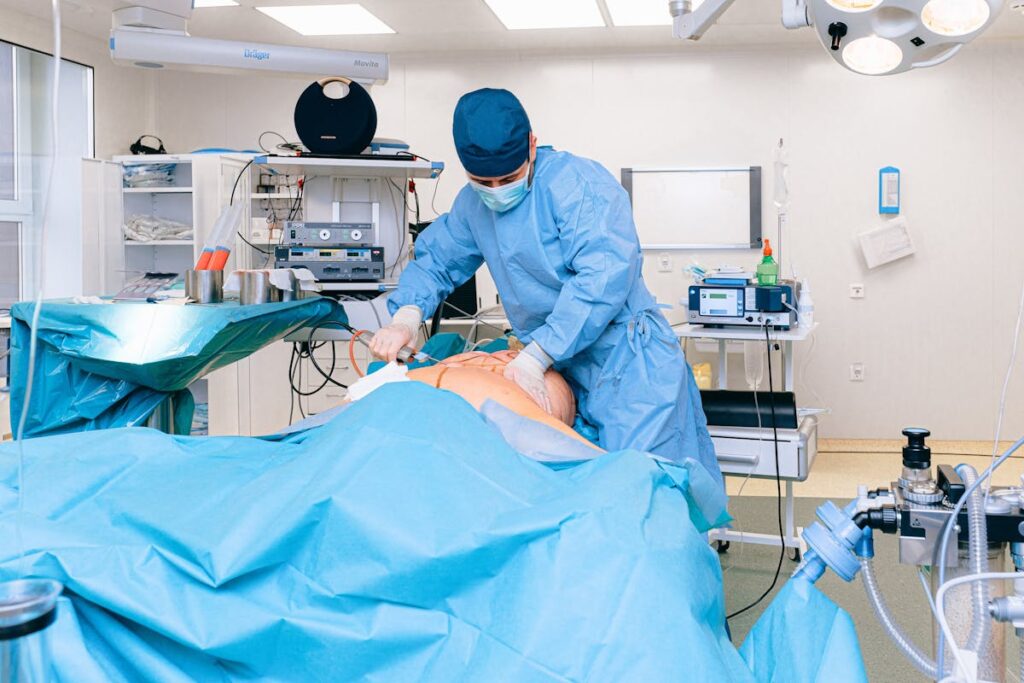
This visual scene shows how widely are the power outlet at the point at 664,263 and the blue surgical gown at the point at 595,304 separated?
3.25 meters

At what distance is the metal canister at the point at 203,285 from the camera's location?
2.43 metres

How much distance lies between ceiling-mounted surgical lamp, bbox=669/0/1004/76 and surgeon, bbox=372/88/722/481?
78 cm

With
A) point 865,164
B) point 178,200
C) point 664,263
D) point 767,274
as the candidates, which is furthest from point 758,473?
point 178,200

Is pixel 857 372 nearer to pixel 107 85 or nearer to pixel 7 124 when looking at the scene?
pixel 107 85

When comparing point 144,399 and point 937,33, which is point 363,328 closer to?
point 144,399

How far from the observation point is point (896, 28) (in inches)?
47.2

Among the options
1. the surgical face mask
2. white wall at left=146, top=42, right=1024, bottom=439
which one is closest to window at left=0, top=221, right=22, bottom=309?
white wall at left=146, top=42, right=1024, bottom=439

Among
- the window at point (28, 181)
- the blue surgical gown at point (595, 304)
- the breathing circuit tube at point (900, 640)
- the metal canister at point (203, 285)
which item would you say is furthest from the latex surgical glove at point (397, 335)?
the window at point (28, 181)

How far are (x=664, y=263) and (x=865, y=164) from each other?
1242mm

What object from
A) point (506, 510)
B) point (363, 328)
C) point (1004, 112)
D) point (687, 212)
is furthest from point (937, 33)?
point (1004, 112)

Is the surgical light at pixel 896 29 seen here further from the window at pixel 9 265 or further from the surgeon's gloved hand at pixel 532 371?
the window at pixel 9 265

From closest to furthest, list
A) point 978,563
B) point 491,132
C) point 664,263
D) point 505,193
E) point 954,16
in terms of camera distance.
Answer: point 978,563
point 954,16
point 491,132
point 505,193
point 664,263

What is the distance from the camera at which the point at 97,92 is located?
5.38 meters

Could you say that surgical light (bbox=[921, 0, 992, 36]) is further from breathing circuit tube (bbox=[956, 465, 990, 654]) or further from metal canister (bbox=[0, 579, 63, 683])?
metal canister (bbox=[0, 579, 63, 683])
